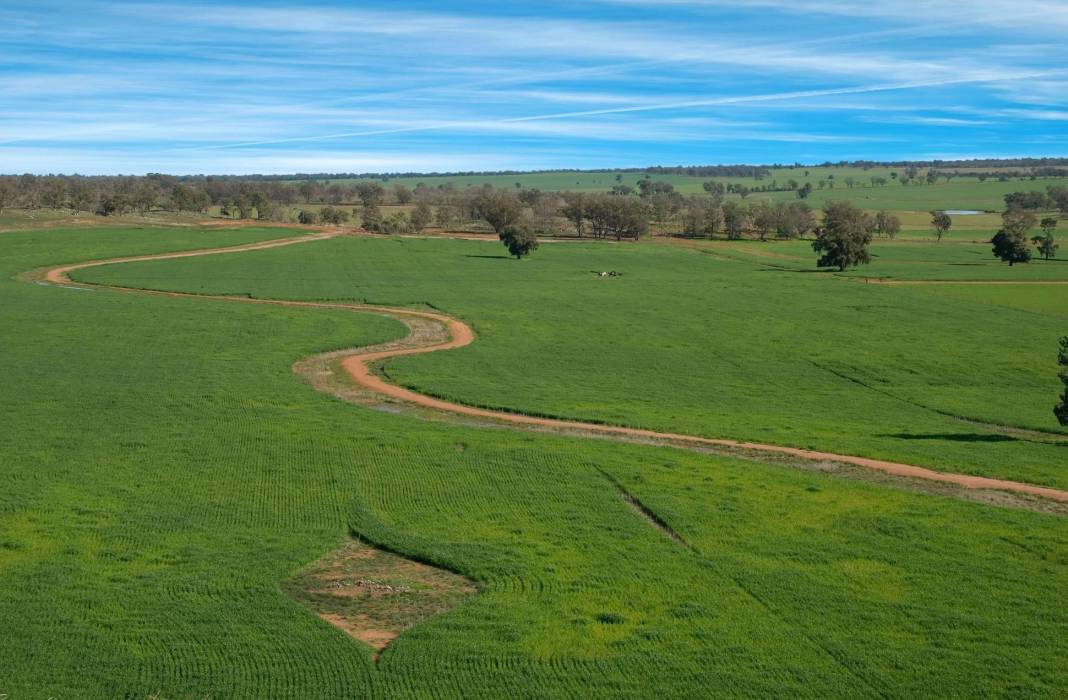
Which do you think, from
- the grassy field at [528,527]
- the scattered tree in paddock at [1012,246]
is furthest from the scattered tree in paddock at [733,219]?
the grassy field at [528,527]

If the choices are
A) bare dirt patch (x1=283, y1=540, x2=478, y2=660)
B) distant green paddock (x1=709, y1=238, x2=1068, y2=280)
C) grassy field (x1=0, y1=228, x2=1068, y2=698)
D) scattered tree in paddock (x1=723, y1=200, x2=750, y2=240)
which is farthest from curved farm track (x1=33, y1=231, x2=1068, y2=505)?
scattered tree in paddock (x1=723, y1=200, x2=750, y2=240)

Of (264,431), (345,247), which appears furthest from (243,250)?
(264,431)

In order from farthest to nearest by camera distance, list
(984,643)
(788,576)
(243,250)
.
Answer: (243,250) → (788,576) → (984,643)

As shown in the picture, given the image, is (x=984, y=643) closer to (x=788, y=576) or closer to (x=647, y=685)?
(x=788, y=576)

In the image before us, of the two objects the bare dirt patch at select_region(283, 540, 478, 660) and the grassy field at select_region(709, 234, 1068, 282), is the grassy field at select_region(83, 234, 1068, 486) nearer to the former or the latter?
the grassy field at select_region(709, 234, 1068, 282)

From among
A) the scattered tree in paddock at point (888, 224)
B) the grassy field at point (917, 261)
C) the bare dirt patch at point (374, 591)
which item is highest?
the scattered tree in paddock at point (888, 224)

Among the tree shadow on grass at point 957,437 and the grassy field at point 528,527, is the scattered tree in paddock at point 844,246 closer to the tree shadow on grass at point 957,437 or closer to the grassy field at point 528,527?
the grassy field at point 528,527
